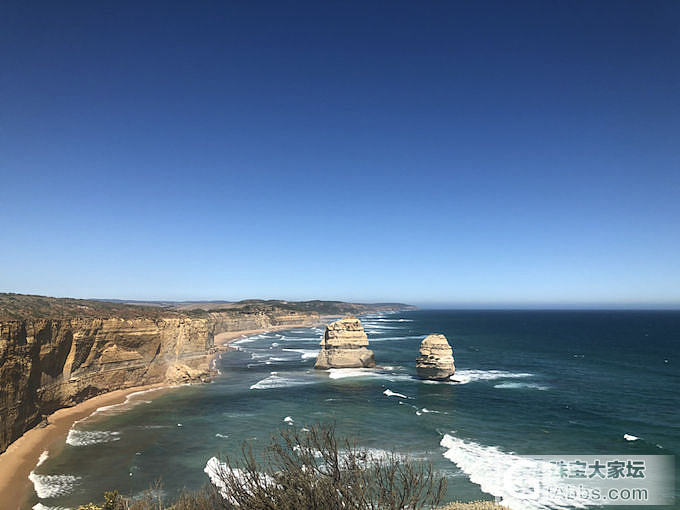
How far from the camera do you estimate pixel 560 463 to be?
24734 millimetres

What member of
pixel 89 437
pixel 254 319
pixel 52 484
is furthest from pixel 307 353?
pixel 254 319

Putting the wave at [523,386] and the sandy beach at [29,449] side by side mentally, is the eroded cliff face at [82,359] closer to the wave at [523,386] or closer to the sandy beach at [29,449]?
the sandy beach at [29,449]

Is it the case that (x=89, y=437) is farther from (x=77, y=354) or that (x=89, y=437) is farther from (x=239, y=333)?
(x=239, y=333)

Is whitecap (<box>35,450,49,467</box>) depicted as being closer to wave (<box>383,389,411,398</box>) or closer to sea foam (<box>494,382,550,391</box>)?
wave (<box>383,389,411,398</box>)

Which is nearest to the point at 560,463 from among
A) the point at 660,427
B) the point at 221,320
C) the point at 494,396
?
→ the point at 660,427

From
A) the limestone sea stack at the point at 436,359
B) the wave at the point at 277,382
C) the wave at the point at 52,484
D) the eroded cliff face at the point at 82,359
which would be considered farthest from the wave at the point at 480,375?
the wave at the point at 52,484

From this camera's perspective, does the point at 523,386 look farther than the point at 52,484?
Yes

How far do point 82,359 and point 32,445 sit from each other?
11796mm

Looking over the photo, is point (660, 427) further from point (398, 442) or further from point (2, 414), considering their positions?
Result: point (2, 414)

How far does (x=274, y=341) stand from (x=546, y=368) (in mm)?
62363

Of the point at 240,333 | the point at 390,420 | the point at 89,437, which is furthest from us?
the point at 240,333

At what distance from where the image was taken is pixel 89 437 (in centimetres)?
2845

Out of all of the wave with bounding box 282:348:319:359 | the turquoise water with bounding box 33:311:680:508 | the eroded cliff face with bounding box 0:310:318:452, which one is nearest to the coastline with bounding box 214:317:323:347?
the wave with bounding box 282:348:319:359

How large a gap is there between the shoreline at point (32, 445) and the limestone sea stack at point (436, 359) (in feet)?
106
